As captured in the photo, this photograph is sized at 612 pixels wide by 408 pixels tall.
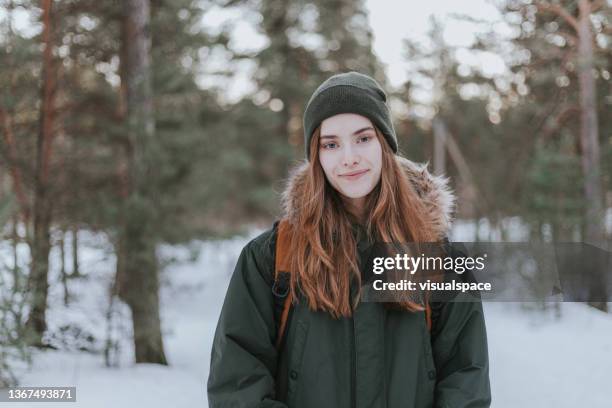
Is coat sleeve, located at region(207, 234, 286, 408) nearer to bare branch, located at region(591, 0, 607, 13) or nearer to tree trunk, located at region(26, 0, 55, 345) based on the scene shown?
tree trunk, located at region(26, 0, 55, 345)

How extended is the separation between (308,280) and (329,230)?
0.27 m

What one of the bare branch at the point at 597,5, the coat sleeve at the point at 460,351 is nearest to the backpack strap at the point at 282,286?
the coat sleeve at the point at 460,351

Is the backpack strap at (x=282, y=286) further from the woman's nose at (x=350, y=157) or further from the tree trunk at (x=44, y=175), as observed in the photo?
the tree trunk at (x=44, y=175)

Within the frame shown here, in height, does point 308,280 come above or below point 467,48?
below

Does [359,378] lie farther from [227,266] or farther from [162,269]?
[227,266]

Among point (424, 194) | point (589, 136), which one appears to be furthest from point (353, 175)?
point (589, 136)

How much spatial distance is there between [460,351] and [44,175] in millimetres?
7226

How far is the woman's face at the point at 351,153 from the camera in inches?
92.4

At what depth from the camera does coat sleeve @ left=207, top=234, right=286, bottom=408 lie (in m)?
2.16

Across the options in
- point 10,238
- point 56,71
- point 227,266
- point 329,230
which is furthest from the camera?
point 227,266

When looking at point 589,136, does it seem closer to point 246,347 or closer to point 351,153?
point 351,153

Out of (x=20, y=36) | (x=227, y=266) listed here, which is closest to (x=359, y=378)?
(x=20, y=36)

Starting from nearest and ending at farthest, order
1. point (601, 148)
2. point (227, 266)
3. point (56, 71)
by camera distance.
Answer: point (56, 71) < point (601, 148) < point (227, 266)

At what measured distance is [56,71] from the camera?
7953mm
